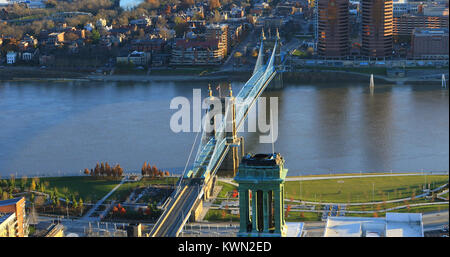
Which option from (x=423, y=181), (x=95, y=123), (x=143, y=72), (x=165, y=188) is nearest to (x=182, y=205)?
(x=165, y=188)

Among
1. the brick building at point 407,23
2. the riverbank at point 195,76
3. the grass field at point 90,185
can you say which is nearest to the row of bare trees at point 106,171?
the grass field at point 90,185

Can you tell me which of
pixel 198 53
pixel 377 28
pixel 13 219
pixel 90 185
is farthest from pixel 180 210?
pixel 198 53

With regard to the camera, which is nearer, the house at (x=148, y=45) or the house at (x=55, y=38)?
the house at (x=148, y=45)

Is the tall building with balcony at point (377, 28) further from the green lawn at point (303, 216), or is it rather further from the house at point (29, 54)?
the green lawn at point (303, 216)

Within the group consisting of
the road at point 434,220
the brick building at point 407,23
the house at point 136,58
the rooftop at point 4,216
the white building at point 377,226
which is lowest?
the road at point 434,220
